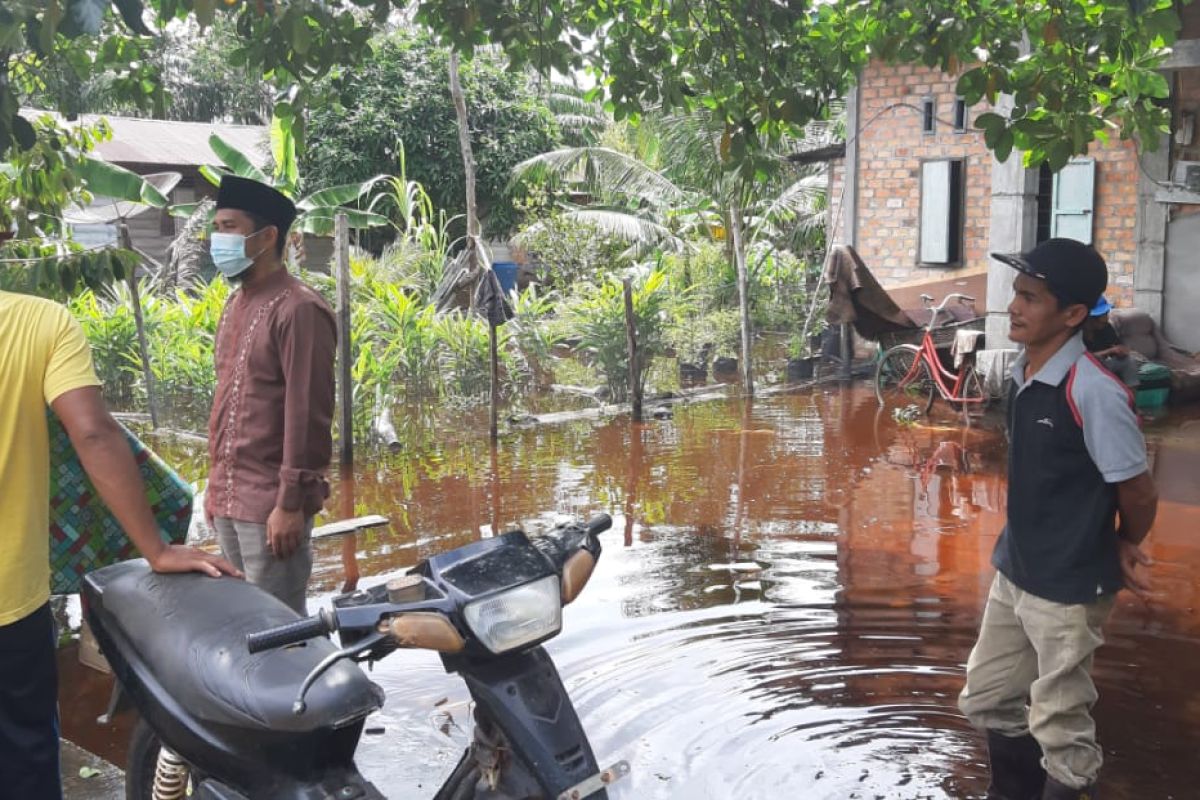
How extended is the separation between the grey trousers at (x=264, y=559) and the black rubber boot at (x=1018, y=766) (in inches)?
90.0

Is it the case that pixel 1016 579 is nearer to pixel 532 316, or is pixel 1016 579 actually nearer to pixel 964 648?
pixel 964 648

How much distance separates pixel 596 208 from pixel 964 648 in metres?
16.7

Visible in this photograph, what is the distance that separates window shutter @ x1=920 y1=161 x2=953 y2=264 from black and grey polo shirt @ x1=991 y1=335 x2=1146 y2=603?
12.0 meters

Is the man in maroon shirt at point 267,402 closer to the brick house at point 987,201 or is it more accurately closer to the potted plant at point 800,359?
the brick house at point 987,201

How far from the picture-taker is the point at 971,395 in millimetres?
12578

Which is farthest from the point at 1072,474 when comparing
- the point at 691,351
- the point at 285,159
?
the point at 691,351

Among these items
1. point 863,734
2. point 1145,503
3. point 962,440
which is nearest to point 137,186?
point 962,440

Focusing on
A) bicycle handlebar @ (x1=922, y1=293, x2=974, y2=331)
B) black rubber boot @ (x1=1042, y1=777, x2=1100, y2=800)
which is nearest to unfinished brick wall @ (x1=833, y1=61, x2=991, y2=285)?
bicycle handlebar @ (x1=922, y1=293, x2=974, y2=331)

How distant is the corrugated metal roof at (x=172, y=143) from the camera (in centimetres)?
2070

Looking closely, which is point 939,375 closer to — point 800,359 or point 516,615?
point 800,359

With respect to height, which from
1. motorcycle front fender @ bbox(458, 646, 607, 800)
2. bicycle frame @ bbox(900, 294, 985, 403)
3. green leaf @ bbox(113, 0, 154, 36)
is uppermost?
green leaf @ bbox(113, 0, 154, 36)

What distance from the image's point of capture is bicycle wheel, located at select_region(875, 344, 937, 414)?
13031mm

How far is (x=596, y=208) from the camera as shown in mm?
21516

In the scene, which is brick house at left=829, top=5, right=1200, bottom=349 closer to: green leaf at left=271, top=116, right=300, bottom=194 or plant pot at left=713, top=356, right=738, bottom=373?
plant pot at left=713, top=356, right=738, bottom=373
